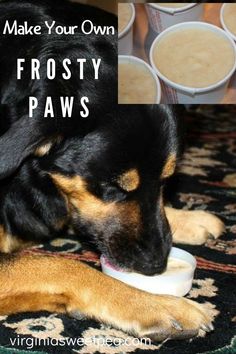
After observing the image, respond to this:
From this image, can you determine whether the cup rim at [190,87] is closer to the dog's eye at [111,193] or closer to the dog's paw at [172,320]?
the dog's eye at [111,193]

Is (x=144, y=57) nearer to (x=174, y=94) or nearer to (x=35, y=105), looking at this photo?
(x=174, y=94)

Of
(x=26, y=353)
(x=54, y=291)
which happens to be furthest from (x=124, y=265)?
(x=26, y=353)

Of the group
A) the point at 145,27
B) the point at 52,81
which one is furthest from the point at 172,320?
the point at 145,27

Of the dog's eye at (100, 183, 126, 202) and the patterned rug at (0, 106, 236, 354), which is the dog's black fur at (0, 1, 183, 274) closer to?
the dog's eye at (100, 183, 126, 202)

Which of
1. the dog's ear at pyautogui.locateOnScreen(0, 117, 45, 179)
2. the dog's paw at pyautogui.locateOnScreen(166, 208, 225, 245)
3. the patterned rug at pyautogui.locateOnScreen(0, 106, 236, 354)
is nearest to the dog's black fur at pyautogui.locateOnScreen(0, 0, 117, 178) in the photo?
the dog's ear at pyautogui.locateOnScreen(0, 117, 45, 179)

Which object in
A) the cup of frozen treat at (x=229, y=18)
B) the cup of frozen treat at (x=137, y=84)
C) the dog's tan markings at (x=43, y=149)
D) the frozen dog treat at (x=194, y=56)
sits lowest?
the dog's tan markings at (x=43, y=149)

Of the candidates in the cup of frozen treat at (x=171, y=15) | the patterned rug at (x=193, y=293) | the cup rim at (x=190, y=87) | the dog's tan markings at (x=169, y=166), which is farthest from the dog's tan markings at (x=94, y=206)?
the cup of frozen treat at (x=171, y=15)

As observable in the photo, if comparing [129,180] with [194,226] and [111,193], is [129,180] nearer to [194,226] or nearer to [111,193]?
[111,193]
